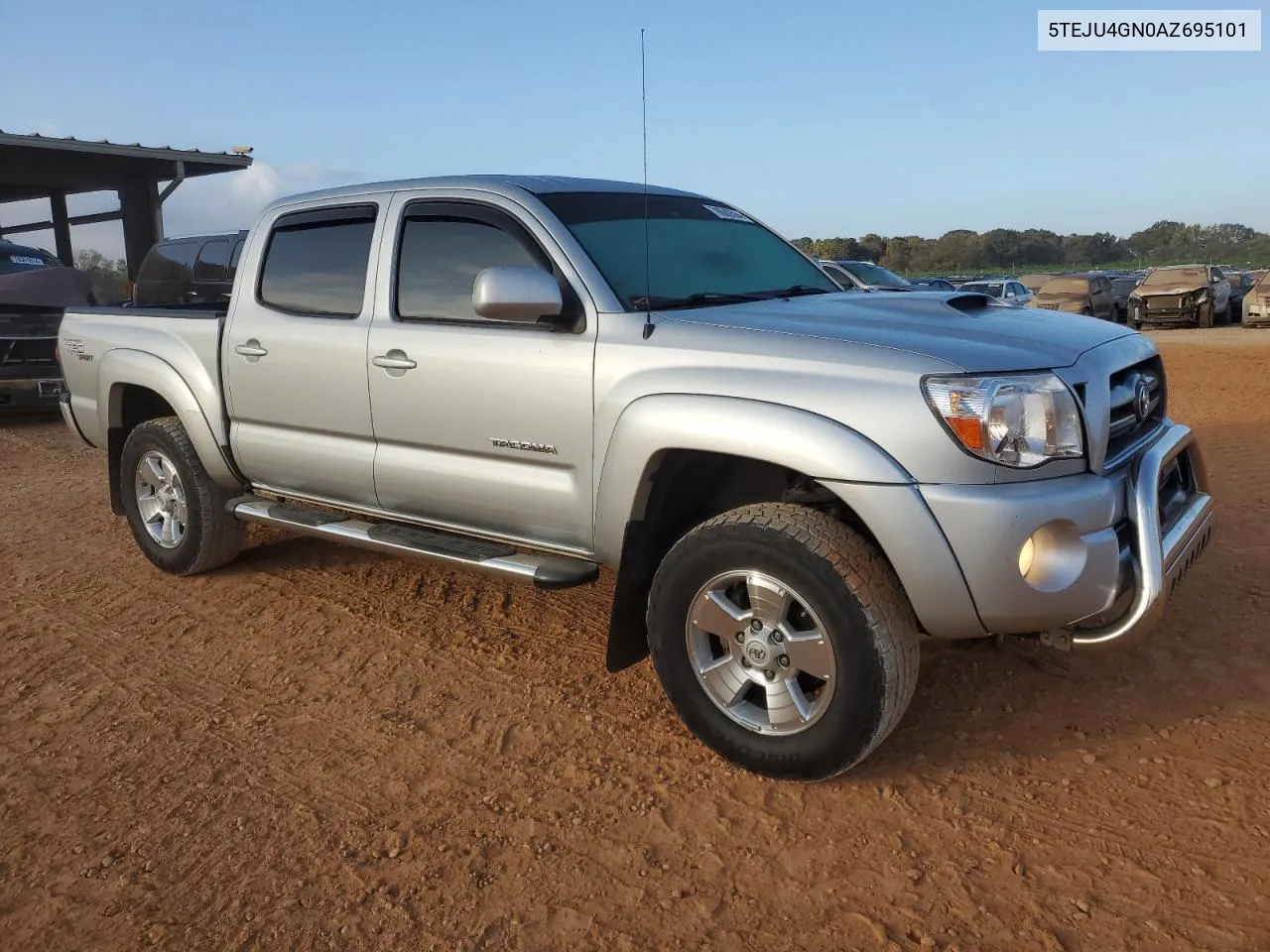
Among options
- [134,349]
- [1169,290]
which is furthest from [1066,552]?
[1169,290]

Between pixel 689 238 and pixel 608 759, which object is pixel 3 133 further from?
pixel 608 759

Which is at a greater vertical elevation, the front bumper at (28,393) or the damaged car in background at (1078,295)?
the damaged car in background at (1078,295)

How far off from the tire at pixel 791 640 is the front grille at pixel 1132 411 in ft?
2.77

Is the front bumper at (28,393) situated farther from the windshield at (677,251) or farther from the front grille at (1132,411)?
the front grille at (1132,411)

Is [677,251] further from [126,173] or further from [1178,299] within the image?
[1178,299]

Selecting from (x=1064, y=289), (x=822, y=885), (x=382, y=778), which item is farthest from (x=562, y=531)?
(x=1064, y=289)

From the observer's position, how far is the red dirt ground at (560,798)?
2.53 metres

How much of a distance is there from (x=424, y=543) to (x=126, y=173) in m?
16.8

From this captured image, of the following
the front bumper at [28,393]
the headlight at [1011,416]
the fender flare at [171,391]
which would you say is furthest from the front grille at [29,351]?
the headlight at [1011,416]

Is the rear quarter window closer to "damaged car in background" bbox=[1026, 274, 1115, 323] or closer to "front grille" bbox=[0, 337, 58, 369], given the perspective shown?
"front grille" bbox=[0, 337, 58, 369]

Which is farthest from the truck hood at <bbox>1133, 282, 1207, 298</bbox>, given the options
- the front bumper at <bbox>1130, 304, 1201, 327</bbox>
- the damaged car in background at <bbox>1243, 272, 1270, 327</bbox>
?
the damaged car in background at <bbox>1243, 272, 1270, 327</bbox>

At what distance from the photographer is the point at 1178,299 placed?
22969mm

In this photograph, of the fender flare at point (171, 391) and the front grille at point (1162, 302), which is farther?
the front grille at point (1162, 302)

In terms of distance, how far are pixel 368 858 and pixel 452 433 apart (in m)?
1.59
